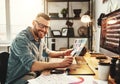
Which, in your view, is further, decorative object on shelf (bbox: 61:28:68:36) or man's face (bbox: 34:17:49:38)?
decorative object on shelf (bbox: 61:28:68:36)

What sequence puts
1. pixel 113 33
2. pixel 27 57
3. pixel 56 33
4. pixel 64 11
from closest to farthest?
pixel 27 57
pixel 113 33
pixel 64 11
pixel 56 33

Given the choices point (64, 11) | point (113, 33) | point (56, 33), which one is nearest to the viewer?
point (113, 33)

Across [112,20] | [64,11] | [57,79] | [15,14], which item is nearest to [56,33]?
[64,11]

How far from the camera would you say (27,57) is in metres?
1.87

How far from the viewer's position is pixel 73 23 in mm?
4594

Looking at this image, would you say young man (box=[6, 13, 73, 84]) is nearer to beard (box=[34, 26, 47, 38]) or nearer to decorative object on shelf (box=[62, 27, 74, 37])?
beard (box=[34, 26, 47, 38])

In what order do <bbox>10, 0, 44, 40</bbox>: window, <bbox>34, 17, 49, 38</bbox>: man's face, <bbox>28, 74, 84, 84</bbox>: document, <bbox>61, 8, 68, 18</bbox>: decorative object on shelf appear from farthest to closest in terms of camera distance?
1. <bbox>10, 0, 44, 40</bbox>: window
2. <bbox>61, 8, 68, 18</bbox>: decorative object on shelf
3. <bbox>34, 17, 49, 38</bbox>: man's face
4. <bbox>28, 74, 84, 84</bbox>: document

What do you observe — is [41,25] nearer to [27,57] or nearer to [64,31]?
[27,57]

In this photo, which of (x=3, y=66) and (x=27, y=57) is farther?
(x=3, y=66)

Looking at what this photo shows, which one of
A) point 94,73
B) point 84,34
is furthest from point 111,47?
point 84,34

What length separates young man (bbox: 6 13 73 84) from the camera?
187cm

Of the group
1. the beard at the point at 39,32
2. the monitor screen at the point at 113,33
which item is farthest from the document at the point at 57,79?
the beard at the point at 39,32

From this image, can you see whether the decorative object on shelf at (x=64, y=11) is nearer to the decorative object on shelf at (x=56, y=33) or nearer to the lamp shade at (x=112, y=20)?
the decorative object on shelf at (x=56, y=33)

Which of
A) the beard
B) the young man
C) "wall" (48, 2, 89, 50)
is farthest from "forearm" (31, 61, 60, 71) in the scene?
"wall" (48, 2, 89, 50)
